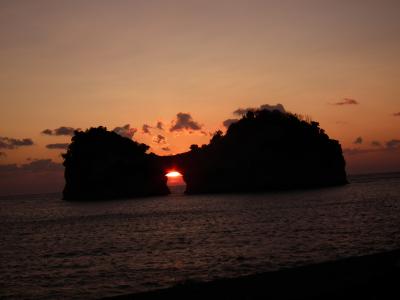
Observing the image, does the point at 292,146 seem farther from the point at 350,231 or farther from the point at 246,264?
the point at 246,264

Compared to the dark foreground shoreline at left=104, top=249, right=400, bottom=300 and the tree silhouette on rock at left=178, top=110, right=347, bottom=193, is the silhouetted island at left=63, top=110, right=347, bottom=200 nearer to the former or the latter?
the tree silhouette on rock at left=178, top=110, right=347, bottom=193

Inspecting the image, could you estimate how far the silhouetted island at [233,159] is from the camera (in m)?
142

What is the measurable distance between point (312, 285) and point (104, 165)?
132 meters

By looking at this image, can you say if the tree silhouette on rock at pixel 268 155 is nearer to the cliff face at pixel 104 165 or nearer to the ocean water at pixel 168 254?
the cliff face at pixel 104 165

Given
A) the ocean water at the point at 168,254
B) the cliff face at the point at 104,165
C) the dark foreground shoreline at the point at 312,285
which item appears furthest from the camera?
the cliff face at the point at 104,165

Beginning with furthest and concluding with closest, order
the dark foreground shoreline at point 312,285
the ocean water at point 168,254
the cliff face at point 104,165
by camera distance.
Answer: the cliff face at point 104,165 → the ocean water at point 168,254 → the dark foreground shoreline at point 312,285

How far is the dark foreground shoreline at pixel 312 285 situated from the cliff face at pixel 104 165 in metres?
129

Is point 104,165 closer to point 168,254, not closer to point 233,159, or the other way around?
point 233,159

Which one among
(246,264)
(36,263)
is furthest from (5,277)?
(246,264)

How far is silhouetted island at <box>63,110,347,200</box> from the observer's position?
5610 inches

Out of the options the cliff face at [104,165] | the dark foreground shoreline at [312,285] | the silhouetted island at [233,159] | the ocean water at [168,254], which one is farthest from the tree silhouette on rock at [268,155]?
the dark foreground shoreline at [312,285]

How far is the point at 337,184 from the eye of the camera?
15938 cm

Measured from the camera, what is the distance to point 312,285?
13820mm

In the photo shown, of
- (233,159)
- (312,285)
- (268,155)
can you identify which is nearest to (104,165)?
(233,159)
